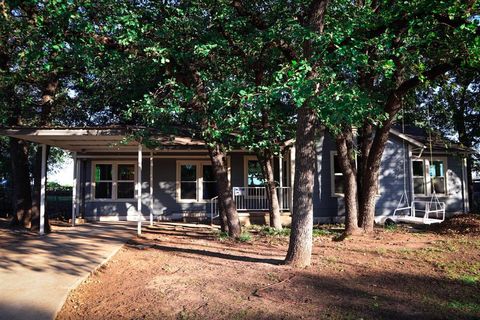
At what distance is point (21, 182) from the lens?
13.4 meters

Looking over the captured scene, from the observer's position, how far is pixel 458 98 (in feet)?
67.8

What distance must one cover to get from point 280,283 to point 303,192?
Result: 5.40ft

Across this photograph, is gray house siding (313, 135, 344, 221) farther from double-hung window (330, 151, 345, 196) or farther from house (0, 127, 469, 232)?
double-hung window (330, 151, 345, 196)

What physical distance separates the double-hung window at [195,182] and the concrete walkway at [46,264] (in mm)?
3790

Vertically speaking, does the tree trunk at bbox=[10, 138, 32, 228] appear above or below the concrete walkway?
above

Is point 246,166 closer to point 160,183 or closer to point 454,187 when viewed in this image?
point 160,183

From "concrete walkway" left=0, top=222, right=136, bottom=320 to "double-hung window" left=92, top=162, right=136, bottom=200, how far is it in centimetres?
363

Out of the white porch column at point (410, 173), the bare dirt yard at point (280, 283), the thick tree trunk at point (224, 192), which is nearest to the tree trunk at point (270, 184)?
the thick tree trunk at point (224, 192)

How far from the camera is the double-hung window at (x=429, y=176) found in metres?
17.1

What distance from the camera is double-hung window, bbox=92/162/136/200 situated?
1653 centimetres

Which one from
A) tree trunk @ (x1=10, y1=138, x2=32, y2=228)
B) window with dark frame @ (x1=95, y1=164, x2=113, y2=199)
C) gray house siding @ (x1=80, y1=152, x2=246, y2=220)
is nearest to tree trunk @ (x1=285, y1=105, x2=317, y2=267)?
gray house siding @ (x1=80, y1=152, x2=246, y2=220)

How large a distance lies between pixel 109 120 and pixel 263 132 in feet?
40.8

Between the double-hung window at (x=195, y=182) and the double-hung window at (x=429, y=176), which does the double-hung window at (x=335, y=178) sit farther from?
the double-hung window at (x=195, y=182)

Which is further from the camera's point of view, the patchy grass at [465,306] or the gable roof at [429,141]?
the gable roof at [429,141]
